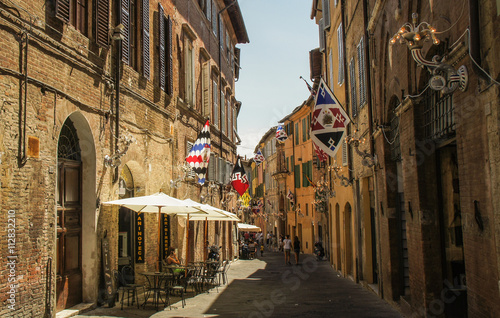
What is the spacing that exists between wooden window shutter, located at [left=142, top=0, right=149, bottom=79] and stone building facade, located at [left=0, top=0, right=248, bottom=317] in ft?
0.09

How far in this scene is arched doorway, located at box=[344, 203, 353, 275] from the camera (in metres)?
19.0

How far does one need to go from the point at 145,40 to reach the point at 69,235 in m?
5.99

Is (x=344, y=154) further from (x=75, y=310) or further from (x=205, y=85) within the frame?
(x=75, y=310)

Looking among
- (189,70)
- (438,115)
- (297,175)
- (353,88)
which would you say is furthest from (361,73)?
(297,175)

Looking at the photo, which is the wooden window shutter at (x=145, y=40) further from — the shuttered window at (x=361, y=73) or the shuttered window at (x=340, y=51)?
the shuttered window at (x=340, y=51)

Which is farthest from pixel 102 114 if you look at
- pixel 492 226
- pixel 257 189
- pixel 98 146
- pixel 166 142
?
pixel 257 189

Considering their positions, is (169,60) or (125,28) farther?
(169,60)

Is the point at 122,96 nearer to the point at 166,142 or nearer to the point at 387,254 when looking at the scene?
the point at 166,142

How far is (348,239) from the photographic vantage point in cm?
1916

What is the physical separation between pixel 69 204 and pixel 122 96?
3182 mm

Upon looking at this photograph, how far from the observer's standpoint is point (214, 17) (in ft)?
83.3

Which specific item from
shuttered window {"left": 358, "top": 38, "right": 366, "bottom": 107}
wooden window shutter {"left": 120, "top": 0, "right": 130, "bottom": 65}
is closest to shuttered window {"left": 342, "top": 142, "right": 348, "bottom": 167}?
shuttered window {"left": 358, "top": 38, "right": 366, "bottom": 107}

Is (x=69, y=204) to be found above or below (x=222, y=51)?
below

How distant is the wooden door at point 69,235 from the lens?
9.79m
